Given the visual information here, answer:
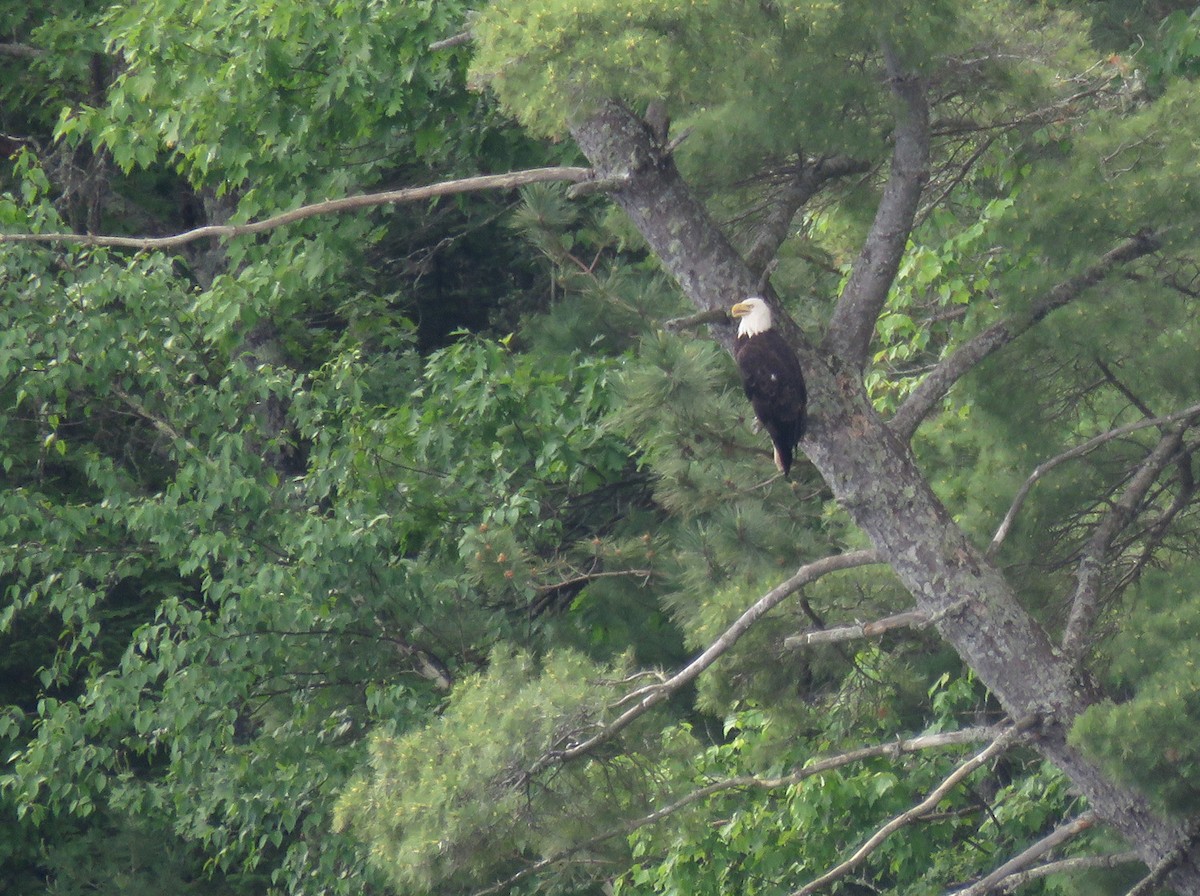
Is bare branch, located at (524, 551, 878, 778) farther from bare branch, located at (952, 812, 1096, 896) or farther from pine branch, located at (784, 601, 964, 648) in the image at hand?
bare branch, located at (952, 812, 1096, 896)

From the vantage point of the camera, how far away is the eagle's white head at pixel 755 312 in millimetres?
4844

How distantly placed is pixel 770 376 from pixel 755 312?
1.50ft

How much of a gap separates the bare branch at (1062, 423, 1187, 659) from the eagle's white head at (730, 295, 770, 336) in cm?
130

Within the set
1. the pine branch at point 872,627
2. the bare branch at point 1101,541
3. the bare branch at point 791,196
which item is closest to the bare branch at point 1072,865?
the bare branch at point 1101,541

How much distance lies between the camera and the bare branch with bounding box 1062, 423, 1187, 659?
4.90m

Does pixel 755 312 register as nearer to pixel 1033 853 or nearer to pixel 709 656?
pixel 709 656

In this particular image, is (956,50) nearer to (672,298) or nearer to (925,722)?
(925,722)

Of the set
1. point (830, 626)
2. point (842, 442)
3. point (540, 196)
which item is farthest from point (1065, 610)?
point (540, 196)

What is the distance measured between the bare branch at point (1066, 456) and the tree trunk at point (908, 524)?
0.40 ft

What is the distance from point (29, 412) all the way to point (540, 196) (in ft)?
12.9

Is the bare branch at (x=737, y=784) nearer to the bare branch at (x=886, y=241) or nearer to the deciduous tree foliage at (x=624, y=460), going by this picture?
the deciduous tree foliage at (x=624, y=460)

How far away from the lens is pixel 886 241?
4.96 meters

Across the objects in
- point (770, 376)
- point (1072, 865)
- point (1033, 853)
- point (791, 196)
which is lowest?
point (1072, 865)

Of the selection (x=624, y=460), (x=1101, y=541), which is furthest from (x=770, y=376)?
(x=624, y=460)
